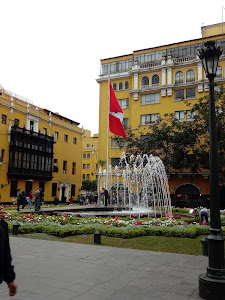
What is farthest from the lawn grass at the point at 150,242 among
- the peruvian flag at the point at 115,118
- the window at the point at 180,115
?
the window at the point at 180,115

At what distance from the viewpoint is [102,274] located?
6223mm

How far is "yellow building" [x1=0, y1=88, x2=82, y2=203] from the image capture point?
36.5 meters

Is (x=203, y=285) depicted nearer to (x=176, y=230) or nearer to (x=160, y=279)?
(x=160, y=279)

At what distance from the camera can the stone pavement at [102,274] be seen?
5074 millimetres

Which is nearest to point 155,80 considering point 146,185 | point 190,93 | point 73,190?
point 190,93

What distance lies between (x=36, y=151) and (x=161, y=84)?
1882cm

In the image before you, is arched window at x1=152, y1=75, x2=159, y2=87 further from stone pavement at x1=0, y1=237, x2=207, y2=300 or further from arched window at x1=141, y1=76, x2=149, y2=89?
stone pavement at x1=0, y1=237, x2=207, y2=300

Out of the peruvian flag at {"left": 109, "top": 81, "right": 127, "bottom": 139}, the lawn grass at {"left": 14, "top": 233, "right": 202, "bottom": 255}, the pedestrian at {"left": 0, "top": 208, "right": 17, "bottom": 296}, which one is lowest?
the lawn grass at {"left": 14, "top": 233, "right": 202, "bottom": 255}

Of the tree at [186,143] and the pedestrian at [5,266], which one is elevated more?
the tree at [186,143]

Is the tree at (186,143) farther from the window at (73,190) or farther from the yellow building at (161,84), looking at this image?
the window at (73,190)

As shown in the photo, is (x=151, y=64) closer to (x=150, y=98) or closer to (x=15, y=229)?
(x=150, y=98)

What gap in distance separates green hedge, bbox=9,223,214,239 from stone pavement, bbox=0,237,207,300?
229cm

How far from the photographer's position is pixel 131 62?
135 ft

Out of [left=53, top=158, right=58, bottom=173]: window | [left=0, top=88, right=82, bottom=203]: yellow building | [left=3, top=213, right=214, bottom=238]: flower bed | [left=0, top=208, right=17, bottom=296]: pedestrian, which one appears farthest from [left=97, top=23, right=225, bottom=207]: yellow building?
[left=0, top=208, right=17, bottom=296]: pedestrian
